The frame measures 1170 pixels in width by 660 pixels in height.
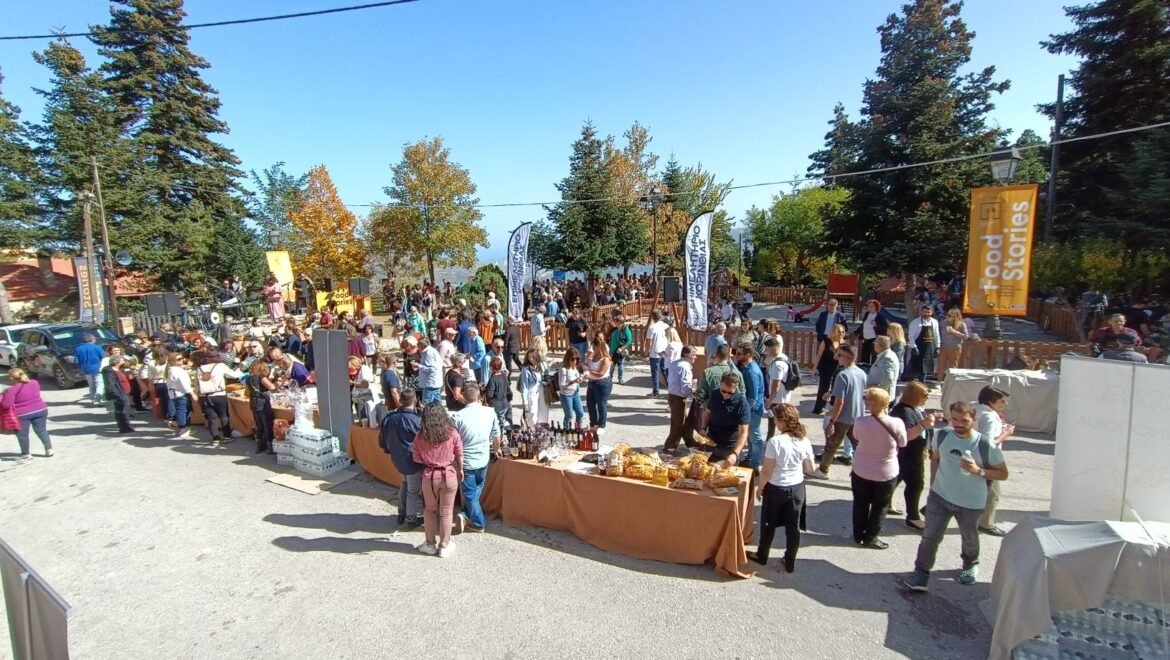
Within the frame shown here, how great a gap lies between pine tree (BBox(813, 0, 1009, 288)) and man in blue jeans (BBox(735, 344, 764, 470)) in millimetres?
14850

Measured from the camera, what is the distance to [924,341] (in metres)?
10.1

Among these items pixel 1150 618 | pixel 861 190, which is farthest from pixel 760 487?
pixel 861 190

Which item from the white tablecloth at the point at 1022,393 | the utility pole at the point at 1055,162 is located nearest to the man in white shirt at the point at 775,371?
the white tablecloth at the point at 1022,393

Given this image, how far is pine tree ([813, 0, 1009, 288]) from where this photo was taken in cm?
1897

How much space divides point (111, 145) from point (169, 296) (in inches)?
449

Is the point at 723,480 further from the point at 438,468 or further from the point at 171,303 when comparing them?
the point at 171,303

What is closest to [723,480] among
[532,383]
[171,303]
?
[532,383]

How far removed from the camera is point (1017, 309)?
9195 millimetres

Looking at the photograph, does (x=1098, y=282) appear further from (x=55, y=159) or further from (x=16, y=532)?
(x=55, y=159)

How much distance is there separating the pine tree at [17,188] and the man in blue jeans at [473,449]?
30.6 metres

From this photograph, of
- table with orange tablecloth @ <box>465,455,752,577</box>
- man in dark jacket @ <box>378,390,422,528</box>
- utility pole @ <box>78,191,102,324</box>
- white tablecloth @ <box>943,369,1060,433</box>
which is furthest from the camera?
utility pole @ <box>78,191,102,324</box>

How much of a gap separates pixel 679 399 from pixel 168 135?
31.7m

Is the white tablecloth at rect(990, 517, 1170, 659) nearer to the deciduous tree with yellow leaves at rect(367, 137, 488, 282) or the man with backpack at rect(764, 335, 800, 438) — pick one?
the man with backpack at rect(764, 335, 800, 438)

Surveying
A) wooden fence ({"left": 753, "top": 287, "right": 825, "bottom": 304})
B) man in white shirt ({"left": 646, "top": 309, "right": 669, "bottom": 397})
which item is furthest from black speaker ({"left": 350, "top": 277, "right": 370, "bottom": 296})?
wooden fence ({"left": 753, "top": 287, "right": 825, "bottom": 304})
